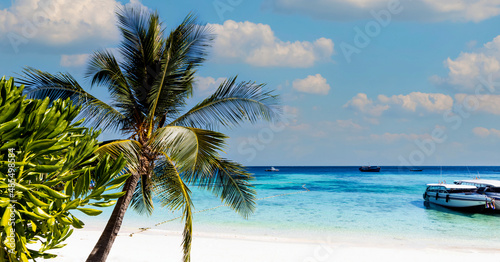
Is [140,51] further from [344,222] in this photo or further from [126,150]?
[344,222]

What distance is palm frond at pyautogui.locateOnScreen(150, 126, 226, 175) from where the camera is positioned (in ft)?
20.7

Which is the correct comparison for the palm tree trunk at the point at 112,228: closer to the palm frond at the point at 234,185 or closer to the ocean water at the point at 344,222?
the palm frond at the point at 234,185

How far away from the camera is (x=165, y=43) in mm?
7570

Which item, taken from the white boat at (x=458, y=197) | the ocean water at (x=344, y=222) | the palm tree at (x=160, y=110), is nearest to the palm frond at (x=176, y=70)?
the palm tree at (x=160, y=110)

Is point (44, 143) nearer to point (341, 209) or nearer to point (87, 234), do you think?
point (87, 234)

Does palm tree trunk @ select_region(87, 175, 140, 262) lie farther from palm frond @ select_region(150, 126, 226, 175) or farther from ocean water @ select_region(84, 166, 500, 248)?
ocean water @ select_region(84, 166, 500, 248)

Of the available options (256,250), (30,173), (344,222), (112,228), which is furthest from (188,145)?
(344,222)

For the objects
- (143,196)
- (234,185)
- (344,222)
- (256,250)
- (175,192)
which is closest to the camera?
(234,185)

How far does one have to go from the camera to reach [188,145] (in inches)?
250

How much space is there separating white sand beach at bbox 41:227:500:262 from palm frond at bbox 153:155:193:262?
3946mm

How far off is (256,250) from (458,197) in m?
15.2

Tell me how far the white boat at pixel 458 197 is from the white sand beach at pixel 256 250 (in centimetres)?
872

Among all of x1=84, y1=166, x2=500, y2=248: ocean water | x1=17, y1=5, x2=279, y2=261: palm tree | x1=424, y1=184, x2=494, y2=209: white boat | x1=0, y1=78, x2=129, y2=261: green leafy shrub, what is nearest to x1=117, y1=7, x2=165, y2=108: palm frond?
x1=17, y1=5, x2=279, y2=261: palm tree

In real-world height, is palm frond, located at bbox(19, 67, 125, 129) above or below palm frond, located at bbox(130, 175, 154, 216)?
above
